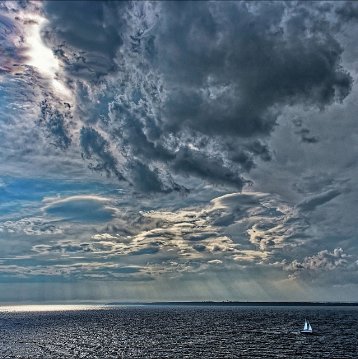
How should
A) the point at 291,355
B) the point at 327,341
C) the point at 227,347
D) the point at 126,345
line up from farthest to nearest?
the point at 327,341
the point at 126,345
the point at 227,347
the point at 291,355

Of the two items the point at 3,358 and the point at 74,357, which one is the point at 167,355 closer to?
the point at 74,357

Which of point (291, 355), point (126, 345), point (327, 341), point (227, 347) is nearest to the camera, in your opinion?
point (291, 355)

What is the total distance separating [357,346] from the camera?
4675 inches

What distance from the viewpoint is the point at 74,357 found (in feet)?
338

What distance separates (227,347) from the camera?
114 m

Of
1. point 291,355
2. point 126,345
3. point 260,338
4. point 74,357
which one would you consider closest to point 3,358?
point 74,357

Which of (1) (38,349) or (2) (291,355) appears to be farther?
(1) (38,349)

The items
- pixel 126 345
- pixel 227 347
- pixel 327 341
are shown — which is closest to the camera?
pixel 227 347

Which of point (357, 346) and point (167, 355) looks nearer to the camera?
point (167, 355)

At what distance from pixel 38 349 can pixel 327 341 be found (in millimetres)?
86180

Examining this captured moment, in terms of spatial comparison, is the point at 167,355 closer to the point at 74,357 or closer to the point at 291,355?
the point at 74,357

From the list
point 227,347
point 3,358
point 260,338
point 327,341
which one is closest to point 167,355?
point 227,347

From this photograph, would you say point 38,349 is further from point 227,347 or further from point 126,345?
point 227,347

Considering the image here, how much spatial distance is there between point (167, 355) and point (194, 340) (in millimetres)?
33446
